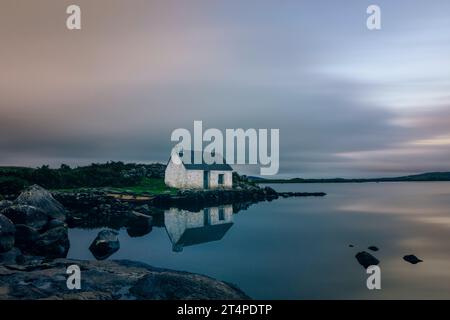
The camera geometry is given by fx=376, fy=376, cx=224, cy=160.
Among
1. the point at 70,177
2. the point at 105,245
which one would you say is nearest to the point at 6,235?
the point at 105,245

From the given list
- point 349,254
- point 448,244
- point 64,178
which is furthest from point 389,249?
point 64,178

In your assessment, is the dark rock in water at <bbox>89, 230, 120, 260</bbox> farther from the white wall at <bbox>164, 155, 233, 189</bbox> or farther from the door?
the door

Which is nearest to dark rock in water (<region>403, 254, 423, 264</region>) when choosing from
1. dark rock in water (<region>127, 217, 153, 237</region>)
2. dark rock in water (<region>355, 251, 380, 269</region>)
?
dark rock in water (<region>355, 251, 380, 269</region>)

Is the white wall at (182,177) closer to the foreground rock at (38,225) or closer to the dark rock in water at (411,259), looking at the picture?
the foreground rock at (38,225)

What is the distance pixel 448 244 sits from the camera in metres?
23.4

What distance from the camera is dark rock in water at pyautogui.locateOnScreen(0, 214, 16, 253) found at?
1528cm

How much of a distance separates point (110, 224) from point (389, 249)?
59.1 ft

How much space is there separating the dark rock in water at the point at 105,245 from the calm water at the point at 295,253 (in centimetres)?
47

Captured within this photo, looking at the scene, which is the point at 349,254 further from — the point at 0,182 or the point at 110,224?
the point at 0,182

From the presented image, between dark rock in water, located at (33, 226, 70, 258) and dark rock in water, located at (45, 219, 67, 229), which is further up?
dark rock in water, located at (45, 219, 67, 229)

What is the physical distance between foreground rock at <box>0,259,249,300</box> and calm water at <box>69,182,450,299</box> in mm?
2489

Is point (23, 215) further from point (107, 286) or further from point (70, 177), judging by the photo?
point (70, 177)
